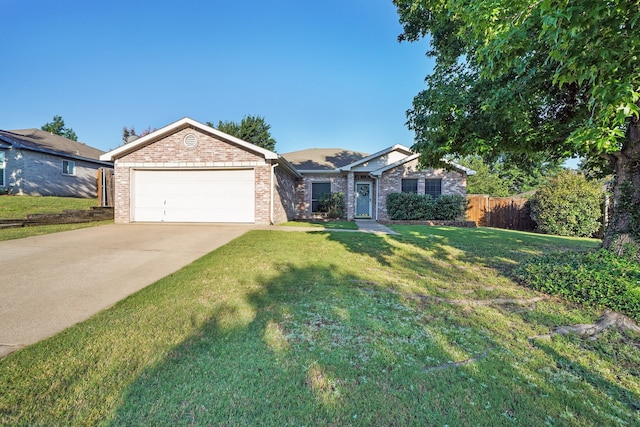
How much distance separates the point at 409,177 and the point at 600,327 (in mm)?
12723

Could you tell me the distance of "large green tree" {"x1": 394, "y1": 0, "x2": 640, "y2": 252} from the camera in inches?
101

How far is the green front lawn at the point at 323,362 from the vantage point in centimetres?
181

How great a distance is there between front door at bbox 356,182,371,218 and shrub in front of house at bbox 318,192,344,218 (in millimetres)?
1446

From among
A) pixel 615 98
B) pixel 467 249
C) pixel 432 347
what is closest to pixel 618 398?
pixel 432 347

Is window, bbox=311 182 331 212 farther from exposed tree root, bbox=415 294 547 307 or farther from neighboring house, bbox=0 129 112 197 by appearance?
neighboring house, bbox=0 129 112 197

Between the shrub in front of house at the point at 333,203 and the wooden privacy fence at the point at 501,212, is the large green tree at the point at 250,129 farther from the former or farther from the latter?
the wooden privacy fence at the point at 501,212

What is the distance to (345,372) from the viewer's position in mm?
2238

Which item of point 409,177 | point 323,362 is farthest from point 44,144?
point 323,362

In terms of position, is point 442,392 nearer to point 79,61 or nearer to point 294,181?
point 294,181

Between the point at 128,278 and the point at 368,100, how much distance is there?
17090mm

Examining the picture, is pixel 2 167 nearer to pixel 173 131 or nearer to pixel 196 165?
pixel 173 131

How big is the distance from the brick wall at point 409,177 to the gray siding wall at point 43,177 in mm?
20065

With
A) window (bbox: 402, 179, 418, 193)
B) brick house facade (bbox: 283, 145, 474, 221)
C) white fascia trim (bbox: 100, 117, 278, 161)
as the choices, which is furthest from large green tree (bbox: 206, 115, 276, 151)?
window (bbox: 402, 179, 418, 193)

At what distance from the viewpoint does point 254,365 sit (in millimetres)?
2285
